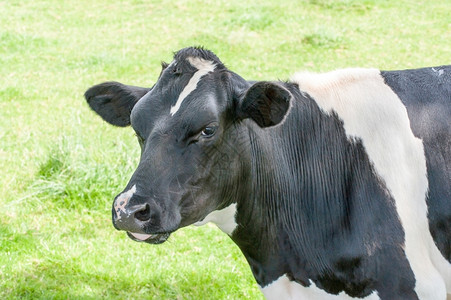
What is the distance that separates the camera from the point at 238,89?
12.7 feet

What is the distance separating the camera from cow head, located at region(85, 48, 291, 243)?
3527mm

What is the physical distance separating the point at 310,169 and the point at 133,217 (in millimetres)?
1209

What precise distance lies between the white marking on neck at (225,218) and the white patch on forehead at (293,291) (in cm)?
41

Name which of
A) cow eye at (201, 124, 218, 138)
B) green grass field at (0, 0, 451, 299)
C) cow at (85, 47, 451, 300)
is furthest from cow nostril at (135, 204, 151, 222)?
green grass field at (0, 0, 451, 299)

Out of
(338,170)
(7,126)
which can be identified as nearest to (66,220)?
(7,126)

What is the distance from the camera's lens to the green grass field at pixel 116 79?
19.9ft

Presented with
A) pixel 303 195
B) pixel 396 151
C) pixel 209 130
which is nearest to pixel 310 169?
pixel 303 195

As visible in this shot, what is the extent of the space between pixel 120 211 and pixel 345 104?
150cm

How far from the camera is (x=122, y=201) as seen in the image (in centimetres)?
348

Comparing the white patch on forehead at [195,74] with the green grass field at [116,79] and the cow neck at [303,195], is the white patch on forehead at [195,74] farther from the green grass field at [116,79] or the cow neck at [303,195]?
the green grass field at [116,79]

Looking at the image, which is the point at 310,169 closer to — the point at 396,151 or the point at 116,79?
the point at 396,151

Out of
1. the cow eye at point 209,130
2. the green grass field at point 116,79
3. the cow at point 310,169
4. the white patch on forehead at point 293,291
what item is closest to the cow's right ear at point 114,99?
the cow at point 310,169

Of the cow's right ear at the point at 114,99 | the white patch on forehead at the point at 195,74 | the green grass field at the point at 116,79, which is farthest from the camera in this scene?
the green grass field at the point at 116,79

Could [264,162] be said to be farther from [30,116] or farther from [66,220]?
[30,116]
